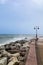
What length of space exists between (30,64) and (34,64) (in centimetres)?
11

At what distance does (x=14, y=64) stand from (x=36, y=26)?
22641 millimetres

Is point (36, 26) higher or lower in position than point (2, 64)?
higher

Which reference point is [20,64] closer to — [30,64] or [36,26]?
[30,64]

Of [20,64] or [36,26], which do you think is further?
[36,26]

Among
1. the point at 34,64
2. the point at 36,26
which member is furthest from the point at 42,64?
the point at 36,26

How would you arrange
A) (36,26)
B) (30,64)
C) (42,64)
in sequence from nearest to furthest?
(30,64)
(42,64)
(36,26)

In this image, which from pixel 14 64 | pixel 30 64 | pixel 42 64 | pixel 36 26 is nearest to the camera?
pixel 30 64

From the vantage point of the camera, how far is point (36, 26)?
2870 centimetres

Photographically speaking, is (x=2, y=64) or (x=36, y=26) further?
(x=36, y=26)

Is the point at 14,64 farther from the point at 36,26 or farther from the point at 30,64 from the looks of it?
the point at 36,26

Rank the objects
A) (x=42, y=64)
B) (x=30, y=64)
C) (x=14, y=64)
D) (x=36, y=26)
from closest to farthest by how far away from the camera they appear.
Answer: (x=30, y=64)
(x=42, y=64)
(x=14, y=64)
(x=36, y=26)

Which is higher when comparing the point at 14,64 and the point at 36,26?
the point at 36,26

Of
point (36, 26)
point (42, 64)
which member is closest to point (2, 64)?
point (42, 64)

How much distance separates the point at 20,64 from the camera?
609 cm
